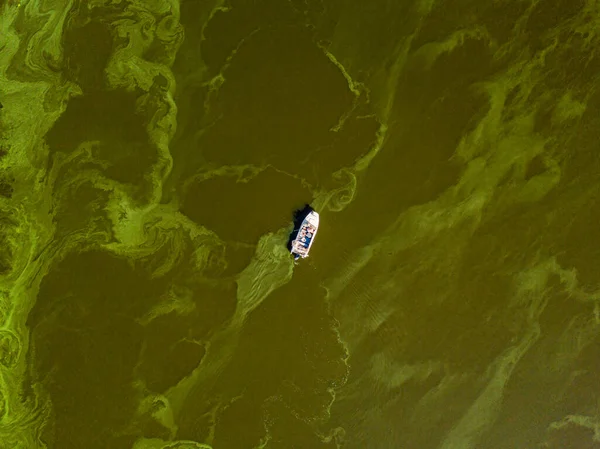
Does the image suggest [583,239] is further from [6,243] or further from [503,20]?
[6,243]

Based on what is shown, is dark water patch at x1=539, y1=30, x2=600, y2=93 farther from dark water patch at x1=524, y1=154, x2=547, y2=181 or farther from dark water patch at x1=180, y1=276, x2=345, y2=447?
dark water patch at x1=180, y1=276, x2=345, y2=447

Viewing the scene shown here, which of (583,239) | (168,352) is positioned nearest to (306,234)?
(168,352)

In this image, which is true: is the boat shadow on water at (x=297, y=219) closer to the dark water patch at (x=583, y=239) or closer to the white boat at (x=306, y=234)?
the white boat at (x=306, y=234)

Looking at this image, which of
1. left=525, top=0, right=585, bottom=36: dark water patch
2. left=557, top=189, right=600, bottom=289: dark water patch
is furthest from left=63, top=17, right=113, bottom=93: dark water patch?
left=557, top=189, right=600, bottom=289: dark water patch

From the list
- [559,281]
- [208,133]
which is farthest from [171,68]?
[559,281]

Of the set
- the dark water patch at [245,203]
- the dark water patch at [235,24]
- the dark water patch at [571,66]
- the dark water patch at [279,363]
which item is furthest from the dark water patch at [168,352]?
the dark water patch at [571,66]

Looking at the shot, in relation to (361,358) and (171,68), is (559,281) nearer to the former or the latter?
(361,358)
